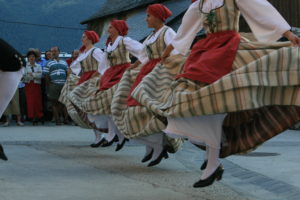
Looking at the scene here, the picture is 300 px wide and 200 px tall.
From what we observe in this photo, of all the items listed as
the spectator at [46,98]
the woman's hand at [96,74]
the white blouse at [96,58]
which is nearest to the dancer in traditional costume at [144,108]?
the white blouse at [96,58]

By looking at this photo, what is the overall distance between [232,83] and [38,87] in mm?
11297

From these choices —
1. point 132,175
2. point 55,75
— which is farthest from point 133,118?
point 55,75

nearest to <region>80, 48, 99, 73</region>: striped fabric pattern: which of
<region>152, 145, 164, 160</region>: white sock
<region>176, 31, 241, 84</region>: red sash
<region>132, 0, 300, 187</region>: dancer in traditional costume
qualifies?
<region>152, 145, 164, 160</region>: white sock

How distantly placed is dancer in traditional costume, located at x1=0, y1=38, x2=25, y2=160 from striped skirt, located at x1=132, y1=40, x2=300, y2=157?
195 cm

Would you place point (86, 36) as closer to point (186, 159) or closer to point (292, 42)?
point (186, 159)

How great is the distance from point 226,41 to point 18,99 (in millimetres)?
10774

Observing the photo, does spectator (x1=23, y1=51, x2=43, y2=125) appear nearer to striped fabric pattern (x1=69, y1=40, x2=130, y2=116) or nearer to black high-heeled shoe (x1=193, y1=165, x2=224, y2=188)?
striped fabric pattern (x1=69, y1=40, x2=130, y2=116)

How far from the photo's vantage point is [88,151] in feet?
28.8

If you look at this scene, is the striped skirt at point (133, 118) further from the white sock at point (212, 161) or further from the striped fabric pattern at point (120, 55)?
the striped fabric pattern at point (120, 55)

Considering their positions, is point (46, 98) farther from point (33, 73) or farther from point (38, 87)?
point (33, 73)

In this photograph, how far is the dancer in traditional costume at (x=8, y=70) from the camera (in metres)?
6.42

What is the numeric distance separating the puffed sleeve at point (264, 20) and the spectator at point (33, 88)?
10.4 metres

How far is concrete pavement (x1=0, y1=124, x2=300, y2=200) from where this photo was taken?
4852 mm

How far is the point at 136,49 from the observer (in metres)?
8.20
